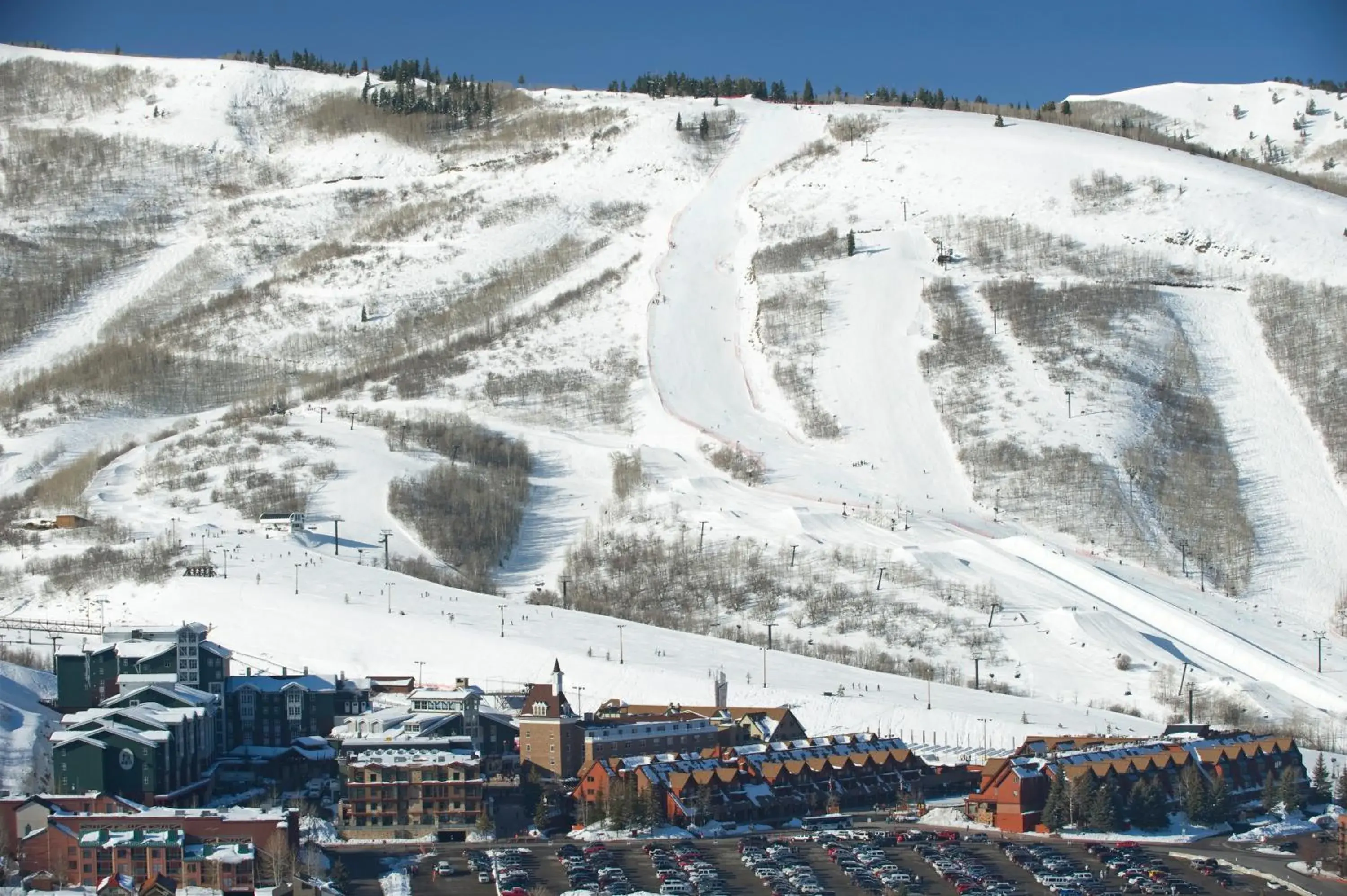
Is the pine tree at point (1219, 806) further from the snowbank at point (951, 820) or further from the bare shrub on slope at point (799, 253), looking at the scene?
the bare shrub on slope at point (799, 253)

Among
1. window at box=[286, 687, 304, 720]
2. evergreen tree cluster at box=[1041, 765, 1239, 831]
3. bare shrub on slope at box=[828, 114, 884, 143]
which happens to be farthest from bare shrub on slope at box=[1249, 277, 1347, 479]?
window at box=[286, 687, 304, 720]

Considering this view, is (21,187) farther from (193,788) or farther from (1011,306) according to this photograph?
(193,788)

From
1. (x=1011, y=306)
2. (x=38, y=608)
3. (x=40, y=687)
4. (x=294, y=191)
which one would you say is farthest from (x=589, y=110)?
(x=40, y=687)

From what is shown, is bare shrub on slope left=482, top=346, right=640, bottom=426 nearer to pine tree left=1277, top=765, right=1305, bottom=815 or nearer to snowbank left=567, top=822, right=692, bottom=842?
pine tree left=1277, top=765, right=1305, bottom=815

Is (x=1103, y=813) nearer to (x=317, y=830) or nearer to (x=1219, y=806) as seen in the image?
(x=1219, y=806)

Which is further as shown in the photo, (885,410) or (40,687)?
(885,410)

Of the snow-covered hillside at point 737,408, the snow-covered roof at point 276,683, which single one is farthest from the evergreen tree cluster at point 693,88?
the snow-covered roof at point 276,683
